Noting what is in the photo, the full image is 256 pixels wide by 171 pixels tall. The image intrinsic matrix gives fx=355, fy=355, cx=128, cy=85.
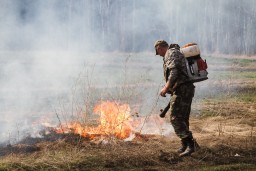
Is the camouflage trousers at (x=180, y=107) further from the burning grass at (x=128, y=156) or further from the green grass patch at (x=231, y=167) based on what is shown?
the green grass patch at (x=231, y=167)

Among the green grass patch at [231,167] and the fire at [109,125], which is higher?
the fire at [109,125]

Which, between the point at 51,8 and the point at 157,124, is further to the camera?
the point at 51,8

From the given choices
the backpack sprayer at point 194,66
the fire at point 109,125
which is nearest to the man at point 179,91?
the backpack sprayer at point 194,66

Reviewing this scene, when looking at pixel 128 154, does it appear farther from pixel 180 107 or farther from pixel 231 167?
pixel 231 167

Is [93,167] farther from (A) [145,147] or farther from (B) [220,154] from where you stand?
(B) [220,154]

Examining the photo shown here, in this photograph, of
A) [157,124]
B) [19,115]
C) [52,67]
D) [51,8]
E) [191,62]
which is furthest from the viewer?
[52,67]

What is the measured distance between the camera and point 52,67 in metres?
21.7

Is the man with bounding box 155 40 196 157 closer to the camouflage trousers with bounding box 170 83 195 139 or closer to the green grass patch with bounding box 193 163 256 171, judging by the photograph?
the camouflage trousers with bounding box 170 83 195 139

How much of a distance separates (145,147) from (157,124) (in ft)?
11.0

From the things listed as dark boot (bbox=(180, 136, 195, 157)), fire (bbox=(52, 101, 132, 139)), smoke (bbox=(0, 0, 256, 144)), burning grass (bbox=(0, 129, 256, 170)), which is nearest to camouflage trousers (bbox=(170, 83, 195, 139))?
dark boot (bbox=(180, 136, 195, 157))

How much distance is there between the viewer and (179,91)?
7133mm

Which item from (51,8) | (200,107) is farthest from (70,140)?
(51,8)

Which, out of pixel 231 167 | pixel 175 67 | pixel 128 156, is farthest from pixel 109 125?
pixel 231 167

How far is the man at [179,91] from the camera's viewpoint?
22.9 ft
